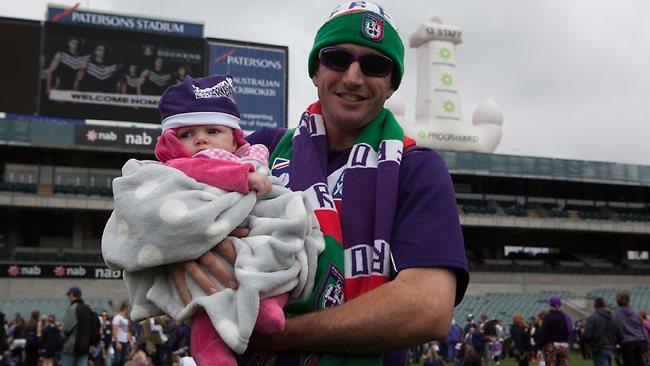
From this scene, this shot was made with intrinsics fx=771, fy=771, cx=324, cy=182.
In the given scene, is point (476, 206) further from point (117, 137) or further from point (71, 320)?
point (71, 320)

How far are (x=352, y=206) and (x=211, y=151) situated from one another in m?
0.49

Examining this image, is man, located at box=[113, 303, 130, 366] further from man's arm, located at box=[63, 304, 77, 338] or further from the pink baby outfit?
the pink baby outfit

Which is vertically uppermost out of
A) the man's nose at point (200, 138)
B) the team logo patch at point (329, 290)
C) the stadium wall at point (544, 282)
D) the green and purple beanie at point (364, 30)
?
the green and purple beanie at point (364, 30)

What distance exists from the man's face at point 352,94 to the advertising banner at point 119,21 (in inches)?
1351

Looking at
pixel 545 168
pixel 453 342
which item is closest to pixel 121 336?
pixel 453 342

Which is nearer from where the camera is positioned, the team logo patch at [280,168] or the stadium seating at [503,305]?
the team logo patch at [280,168]

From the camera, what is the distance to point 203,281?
2154 millimetres

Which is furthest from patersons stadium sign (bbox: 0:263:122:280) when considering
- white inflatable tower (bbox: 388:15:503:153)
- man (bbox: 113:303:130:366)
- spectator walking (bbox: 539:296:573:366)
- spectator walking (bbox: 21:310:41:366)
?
spectator walking (bbox: 539:296:573:366)

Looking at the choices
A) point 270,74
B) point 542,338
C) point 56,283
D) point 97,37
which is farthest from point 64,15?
point 542,338

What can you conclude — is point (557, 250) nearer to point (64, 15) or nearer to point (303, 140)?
point (64, 15)

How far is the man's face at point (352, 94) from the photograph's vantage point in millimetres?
2529

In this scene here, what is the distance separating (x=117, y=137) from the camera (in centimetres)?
3950

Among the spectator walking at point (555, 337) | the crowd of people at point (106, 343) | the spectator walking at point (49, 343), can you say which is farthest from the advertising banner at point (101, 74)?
the spectator walking at point (555, 337)

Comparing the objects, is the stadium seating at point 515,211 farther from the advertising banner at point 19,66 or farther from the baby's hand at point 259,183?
the baby's hand at point 259,183
